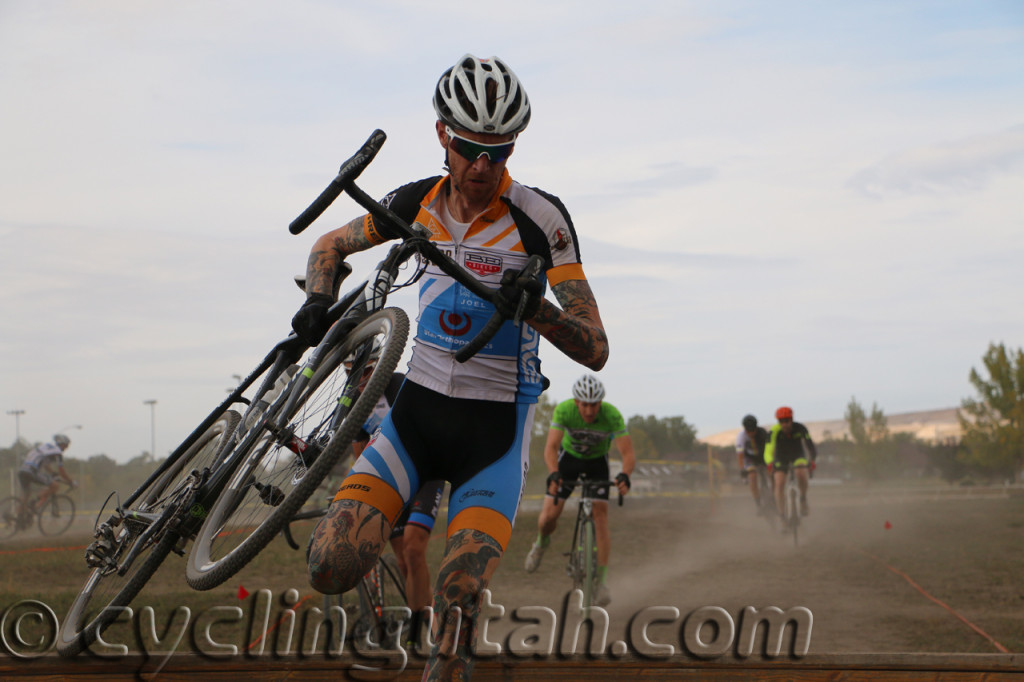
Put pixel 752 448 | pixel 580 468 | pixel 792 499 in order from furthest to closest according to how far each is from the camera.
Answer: pixel 752 448, pixel 792 499, pixel 580 468

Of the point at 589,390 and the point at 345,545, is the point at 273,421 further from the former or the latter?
the point at 589,390

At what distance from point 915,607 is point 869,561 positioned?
200 inches

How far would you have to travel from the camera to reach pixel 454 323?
4145mm

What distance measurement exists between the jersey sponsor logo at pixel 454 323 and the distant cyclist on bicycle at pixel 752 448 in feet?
56.3

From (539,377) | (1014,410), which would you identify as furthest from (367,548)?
(1014,410)

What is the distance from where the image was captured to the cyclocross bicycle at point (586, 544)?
10.3m

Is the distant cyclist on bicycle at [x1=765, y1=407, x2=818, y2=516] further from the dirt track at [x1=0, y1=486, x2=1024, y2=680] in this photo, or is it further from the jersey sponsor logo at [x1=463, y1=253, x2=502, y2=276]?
the jersey sponsor logo at [x1=463, y1=253, x2=502, y2=276]

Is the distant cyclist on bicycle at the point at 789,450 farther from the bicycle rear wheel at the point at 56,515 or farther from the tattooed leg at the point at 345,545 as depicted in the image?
the tattooed leg at the point at 345,545

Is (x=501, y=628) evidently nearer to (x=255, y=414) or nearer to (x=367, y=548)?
(x=255, y=414)

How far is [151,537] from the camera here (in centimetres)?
481

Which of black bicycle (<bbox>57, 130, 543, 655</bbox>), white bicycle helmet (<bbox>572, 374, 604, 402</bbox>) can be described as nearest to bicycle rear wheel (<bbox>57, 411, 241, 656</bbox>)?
black bicycle (<bbox>57, 130, 543, 655</bbox>)

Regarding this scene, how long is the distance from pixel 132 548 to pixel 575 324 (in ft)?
9.48

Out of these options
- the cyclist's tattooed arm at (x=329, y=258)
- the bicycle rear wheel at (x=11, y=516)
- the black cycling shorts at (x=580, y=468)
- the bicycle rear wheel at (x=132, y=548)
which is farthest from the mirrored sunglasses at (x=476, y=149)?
the bicycle rear wheel at (x=11, y=516)

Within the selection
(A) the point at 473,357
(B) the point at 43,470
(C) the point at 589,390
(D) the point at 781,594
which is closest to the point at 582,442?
(C) the point at 589,390
